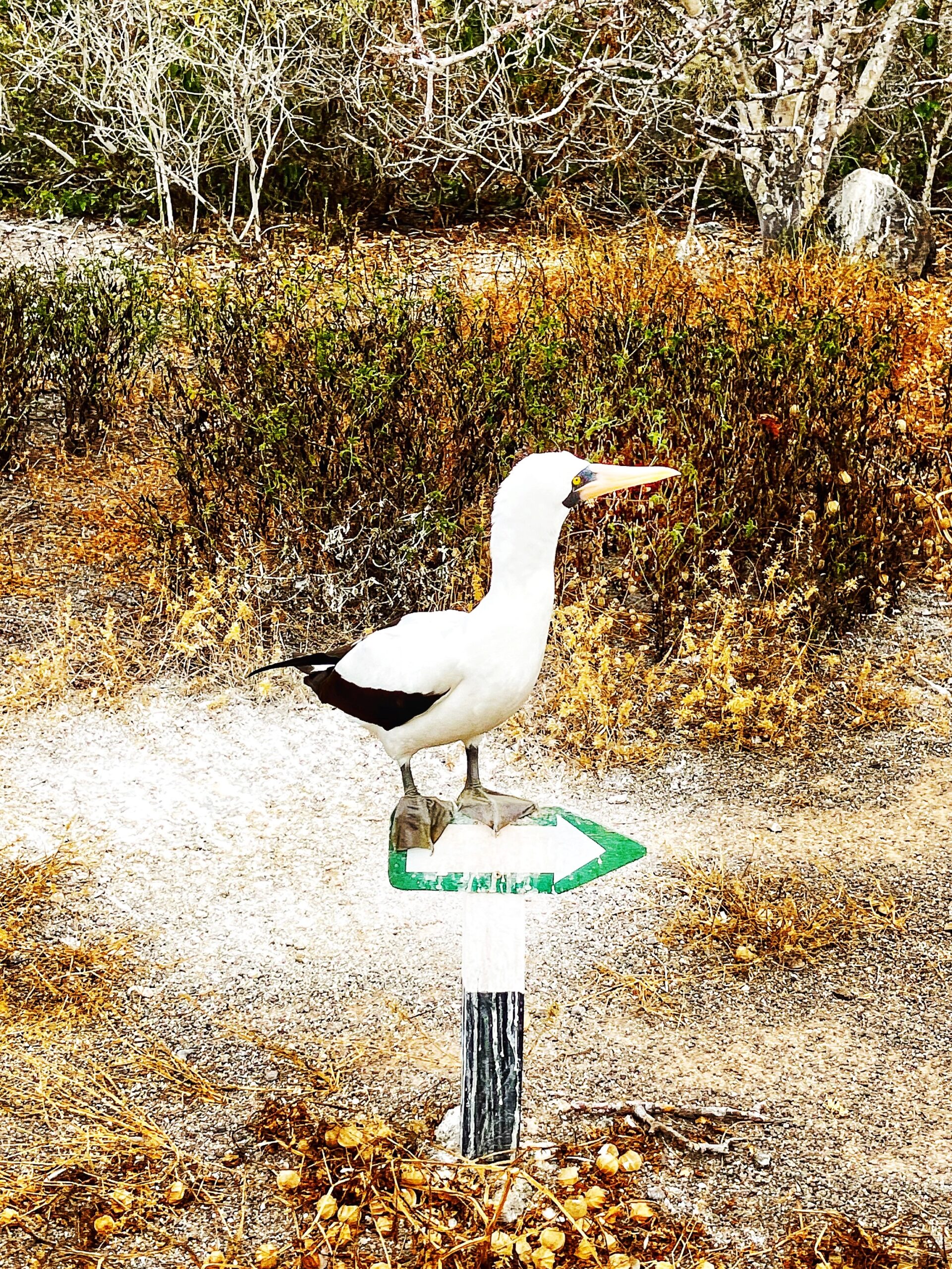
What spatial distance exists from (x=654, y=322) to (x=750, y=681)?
1484mm

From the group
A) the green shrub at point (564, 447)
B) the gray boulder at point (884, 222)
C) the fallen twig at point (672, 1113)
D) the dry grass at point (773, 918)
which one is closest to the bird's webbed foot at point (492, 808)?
the fallen twig at point (672, 1113)

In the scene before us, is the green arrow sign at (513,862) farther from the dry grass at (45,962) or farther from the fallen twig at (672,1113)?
the dry grass at (45,962)

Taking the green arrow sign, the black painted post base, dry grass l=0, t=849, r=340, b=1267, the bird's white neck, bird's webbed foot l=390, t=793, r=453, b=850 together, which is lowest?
dry grass l=0, t=849, r=340, b=1267

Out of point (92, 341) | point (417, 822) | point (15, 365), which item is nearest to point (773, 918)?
point (417, 822)

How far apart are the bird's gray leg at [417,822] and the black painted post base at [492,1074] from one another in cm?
29

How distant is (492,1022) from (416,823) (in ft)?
1.25

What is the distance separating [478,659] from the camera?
2320mm

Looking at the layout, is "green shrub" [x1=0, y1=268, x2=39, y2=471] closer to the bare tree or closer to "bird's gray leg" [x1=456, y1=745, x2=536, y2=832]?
the bare tree

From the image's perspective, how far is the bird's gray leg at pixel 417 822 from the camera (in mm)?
2396

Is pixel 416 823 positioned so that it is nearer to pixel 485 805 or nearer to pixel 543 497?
pixel 485 805

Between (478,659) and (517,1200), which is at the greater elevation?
(478,659)

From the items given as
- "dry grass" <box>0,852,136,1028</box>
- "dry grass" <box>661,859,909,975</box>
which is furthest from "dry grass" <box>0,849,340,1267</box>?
"dry grass" <box>661,859,909,975</box>

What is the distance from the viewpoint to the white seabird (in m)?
2.26

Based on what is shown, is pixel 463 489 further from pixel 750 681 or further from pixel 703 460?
pixel 750 681
